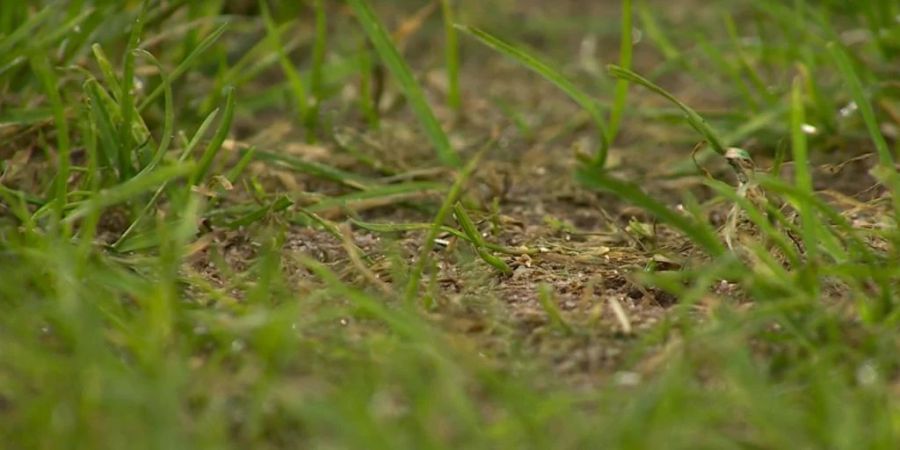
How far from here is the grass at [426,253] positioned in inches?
47.0

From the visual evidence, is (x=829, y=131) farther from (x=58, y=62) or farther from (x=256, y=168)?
(x=58, y=62)

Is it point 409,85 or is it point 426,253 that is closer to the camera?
point 426,253

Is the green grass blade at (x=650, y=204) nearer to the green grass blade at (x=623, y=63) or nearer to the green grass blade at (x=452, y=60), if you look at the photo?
the green grass blade at (x=623, y=63)

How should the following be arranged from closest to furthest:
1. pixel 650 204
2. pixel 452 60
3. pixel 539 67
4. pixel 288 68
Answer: pixel 650 204 → pixel 539 67 → pixel 288 68 → pixel 452 60

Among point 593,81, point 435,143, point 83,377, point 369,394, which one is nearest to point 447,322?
point 369,394

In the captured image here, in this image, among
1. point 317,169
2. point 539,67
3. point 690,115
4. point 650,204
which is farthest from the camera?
point 317,169

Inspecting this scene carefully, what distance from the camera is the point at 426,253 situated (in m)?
1.49

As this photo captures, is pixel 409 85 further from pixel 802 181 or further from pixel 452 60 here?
pixel 802 181

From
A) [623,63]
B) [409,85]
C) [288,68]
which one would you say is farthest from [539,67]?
[288,68]

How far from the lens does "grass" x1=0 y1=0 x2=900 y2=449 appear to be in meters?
1.19

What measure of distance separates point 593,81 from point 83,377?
166 cm

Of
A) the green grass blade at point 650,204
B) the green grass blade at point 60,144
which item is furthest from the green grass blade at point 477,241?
the green grass blade at point 60,144

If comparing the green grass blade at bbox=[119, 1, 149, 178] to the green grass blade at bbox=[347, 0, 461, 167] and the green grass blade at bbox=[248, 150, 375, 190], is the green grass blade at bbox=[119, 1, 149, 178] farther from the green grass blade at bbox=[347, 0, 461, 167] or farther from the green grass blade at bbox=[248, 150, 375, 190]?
the green grass blade at bbox=[347, 0, 461, 167]

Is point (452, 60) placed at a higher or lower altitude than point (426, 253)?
lower
